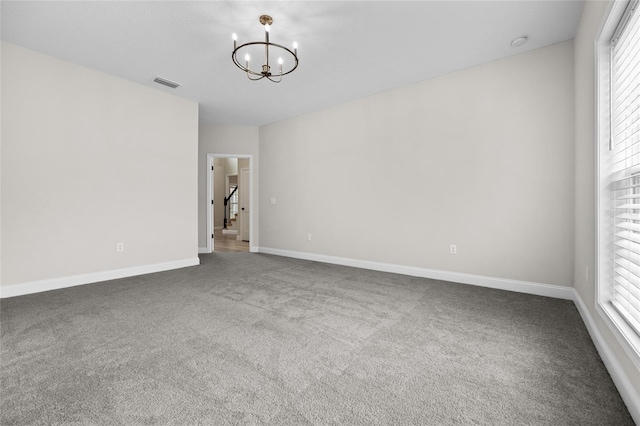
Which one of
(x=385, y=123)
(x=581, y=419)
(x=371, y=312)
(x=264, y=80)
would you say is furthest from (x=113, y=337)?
(x=385, y=123)

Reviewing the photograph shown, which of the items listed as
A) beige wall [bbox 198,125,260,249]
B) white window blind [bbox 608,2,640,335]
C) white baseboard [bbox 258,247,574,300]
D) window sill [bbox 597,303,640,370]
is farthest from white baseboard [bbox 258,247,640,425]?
beige wall [bbox 198,125,260,249]

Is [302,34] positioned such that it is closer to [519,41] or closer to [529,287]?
[519,41]

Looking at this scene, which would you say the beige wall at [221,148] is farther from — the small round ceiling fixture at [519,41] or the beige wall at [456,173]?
the small round ceiling fixture at [519,41]

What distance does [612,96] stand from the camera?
6.16 feet

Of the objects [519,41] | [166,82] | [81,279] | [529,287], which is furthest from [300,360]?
[166,82]

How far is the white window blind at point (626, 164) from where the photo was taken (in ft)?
4.95

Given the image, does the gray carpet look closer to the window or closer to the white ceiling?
the window

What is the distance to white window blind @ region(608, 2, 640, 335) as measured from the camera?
151 cm

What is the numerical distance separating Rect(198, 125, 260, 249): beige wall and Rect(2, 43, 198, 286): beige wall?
1.38m

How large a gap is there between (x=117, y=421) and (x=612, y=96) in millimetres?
3347

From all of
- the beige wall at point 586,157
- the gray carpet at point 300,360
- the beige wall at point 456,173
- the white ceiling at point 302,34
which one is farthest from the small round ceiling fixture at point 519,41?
the gray carpet at point 300,360

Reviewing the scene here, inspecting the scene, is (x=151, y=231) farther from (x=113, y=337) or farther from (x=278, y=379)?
(x=278, y=379)

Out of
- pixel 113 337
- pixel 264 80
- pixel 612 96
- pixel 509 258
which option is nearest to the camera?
pixel 612 96

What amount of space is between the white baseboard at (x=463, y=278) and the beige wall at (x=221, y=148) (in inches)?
95.6
